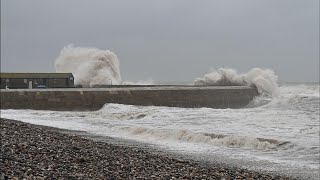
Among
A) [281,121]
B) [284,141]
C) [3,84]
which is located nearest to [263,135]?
[284,141]

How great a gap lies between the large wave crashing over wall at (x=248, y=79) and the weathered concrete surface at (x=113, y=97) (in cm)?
545

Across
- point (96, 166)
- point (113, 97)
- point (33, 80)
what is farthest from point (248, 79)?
point (96, 166)

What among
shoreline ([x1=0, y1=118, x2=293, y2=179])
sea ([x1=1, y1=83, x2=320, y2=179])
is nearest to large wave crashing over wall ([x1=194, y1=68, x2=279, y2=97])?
sea ([x1=1, y1=83, x2=320, y2=179])

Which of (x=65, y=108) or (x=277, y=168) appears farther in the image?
(x=65, y=108)

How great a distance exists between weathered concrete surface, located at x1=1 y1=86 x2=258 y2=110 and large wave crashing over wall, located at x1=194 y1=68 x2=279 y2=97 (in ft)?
17.9

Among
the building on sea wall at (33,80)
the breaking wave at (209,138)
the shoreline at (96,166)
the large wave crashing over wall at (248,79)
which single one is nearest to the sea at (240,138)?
the breaking wave at (209,138)

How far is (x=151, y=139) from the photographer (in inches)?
504

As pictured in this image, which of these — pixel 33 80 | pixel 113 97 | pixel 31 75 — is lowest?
pixel 113 97

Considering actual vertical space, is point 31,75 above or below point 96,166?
above

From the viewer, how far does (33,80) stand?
32.5 metres

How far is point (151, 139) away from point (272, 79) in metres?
27.5

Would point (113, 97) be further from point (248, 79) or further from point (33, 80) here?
point (248, 79)

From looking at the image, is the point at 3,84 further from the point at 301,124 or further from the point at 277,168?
the point at 277,168

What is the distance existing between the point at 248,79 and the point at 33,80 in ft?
55.1
